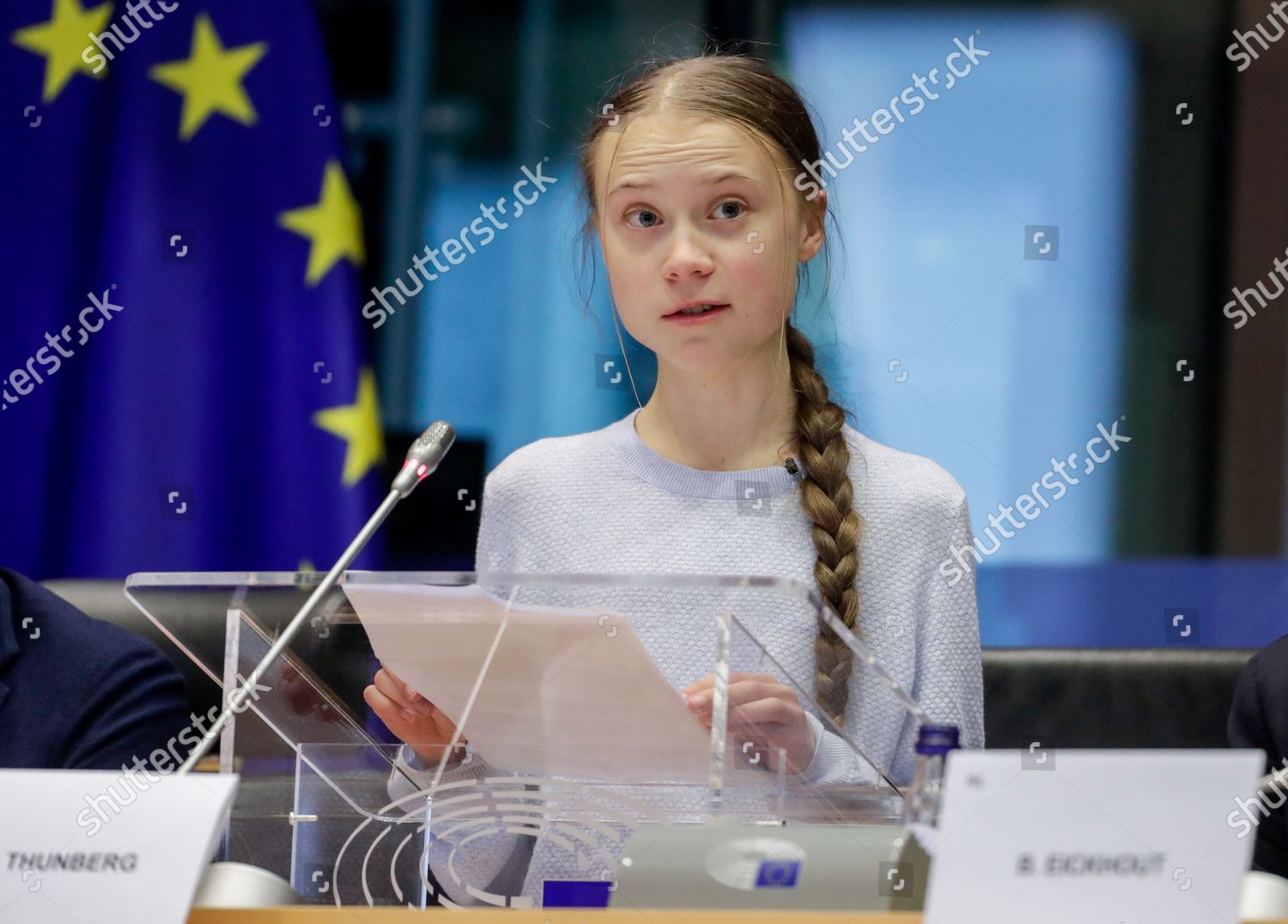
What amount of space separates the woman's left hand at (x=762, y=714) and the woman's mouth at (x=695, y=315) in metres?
0.53

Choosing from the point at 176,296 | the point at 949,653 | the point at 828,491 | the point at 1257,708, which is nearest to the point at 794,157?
the point at 828,491

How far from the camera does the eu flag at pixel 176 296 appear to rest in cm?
287

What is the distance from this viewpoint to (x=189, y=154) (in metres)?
2.97

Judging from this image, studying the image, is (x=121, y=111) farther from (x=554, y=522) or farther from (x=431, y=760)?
(x=431, y=760)

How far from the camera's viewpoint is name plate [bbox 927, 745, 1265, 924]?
0.79 meters

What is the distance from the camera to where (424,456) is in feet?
3.93

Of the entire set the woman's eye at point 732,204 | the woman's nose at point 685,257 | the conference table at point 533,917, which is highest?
the woman's eye at point 732,204

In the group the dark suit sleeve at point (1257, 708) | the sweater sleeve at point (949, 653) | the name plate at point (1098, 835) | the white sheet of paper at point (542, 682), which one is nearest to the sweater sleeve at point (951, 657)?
the sweater sleeve at point (949, 653)

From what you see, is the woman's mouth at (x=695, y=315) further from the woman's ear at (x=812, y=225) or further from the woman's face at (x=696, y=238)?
the woman's ear at (x=812, y=225)

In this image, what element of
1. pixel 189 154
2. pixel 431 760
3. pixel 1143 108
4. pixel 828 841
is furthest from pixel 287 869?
pixel 1143 108

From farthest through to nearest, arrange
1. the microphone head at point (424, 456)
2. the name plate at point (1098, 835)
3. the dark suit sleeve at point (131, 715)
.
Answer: the dark suit sleeve at point (131, 715) → the microphone head at point (424, 456) → the name plate at point (1098, 835)

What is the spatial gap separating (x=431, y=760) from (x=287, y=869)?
0.12 meters

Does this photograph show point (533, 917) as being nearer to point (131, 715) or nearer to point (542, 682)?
point (542, 682)

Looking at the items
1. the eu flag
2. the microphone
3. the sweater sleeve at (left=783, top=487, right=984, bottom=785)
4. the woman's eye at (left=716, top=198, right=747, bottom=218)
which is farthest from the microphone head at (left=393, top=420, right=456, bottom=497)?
the eu flag
